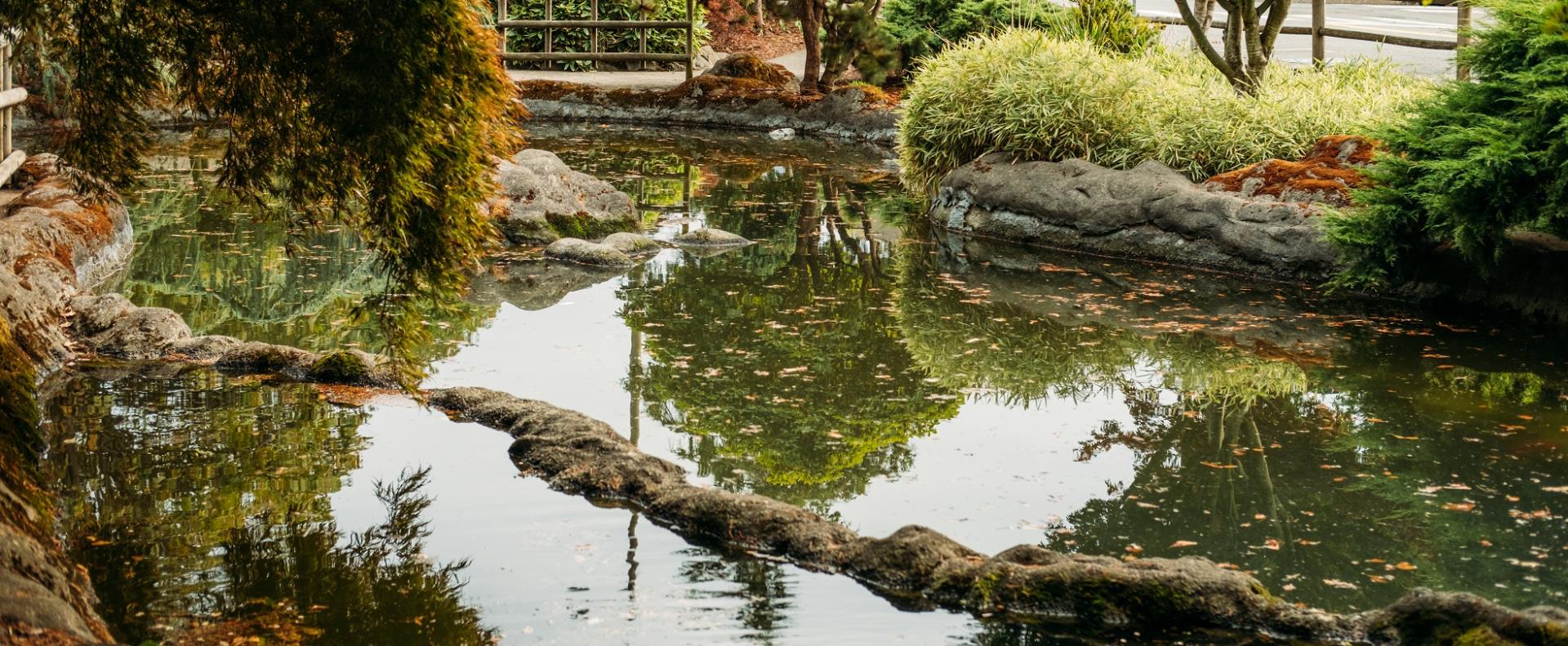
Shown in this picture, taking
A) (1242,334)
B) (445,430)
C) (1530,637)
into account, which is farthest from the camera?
(1242,334)

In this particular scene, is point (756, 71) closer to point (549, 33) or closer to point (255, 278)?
point (549, 33)

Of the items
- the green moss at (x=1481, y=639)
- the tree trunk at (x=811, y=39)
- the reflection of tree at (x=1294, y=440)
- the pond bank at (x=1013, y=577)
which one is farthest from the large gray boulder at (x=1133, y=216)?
the tree trunk at (x=811, y=39)

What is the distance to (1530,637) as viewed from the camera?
14.3ft

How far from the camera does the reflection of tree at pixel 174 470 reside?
5160 millimetres

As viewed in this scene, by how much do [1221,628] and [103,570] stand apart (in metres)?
4.09

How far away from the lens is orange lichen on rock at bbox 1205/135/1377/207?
11.0 metres

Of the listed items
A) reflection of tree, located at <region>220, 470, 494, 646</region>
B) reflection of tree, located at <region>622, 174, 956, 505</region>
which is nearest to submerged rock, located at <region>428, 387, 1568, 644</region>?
reflection of tree, located at <region>622, 174, 956, 505</region>

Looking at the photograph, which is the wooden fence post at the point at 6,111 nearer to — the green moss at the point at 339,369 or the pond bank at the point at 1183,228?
the green moss at the point at 339,369

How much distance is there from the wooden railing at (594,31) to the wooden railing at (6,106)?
12673 millimetres

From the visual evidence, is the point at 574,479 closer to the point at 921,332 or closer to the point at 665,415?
the point at 665,415

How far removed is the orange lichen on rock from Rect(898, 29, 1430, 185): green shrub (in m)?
0.27

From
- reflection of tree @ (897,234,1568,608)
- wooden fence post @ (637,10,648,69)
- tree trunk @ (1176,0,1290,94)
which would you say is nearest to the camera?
reflection of tree @ (897,234,1568,608)

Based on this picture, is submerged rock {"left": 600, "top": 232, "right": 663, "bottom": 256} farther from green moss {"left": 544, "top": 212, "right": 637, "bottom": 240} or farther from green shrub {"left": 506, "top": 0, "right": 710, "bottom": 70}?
green shrub {"left": 506, "top": 0, "right": 710, "bottom": 70}

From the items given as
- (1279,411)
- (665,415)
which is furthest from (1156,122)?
(665,415)
